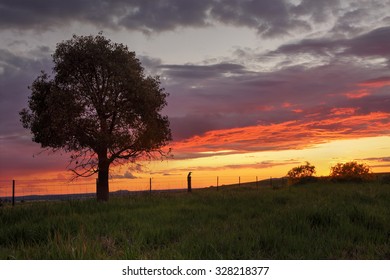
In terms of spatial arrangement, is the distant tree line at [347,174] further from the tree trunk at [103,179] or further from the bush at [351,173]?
the tree trunk at [103,179]

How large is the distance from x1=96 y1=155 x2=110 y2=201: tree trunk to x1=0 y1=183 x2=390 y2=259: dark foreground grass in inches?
622

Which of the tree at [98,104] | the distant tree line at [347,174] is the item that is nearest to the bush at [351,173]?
the distant tree line at [347,174]

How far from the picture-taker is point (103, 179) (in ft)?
111

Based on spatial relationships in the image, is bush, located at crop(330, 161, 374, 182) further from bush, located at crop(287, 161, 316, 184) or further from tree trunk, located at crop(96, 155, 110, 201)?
tree trunk, located at crop(96, 155, 110, 201)

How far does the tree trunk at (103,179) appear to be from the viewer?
110ft

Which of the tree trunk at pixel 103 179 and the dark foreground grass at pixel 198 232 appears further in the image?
the tree trunk at pixel 103 179

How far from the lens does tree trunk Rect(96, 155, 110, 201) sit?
33531mm

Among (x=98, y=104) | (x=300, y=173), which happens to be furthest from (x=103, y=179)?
(x=300, y=173)

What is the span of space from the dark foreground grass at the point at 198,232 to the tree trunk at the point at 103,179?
15807mm

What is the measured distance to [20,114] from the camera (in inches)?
1348

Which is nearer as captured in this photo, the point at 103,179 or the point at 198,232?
the point at 198,232

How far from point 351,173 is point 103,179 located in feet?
75.8

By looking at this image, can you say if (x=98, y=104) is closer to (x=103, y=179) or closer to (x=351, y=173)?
(x=103, y=179)
